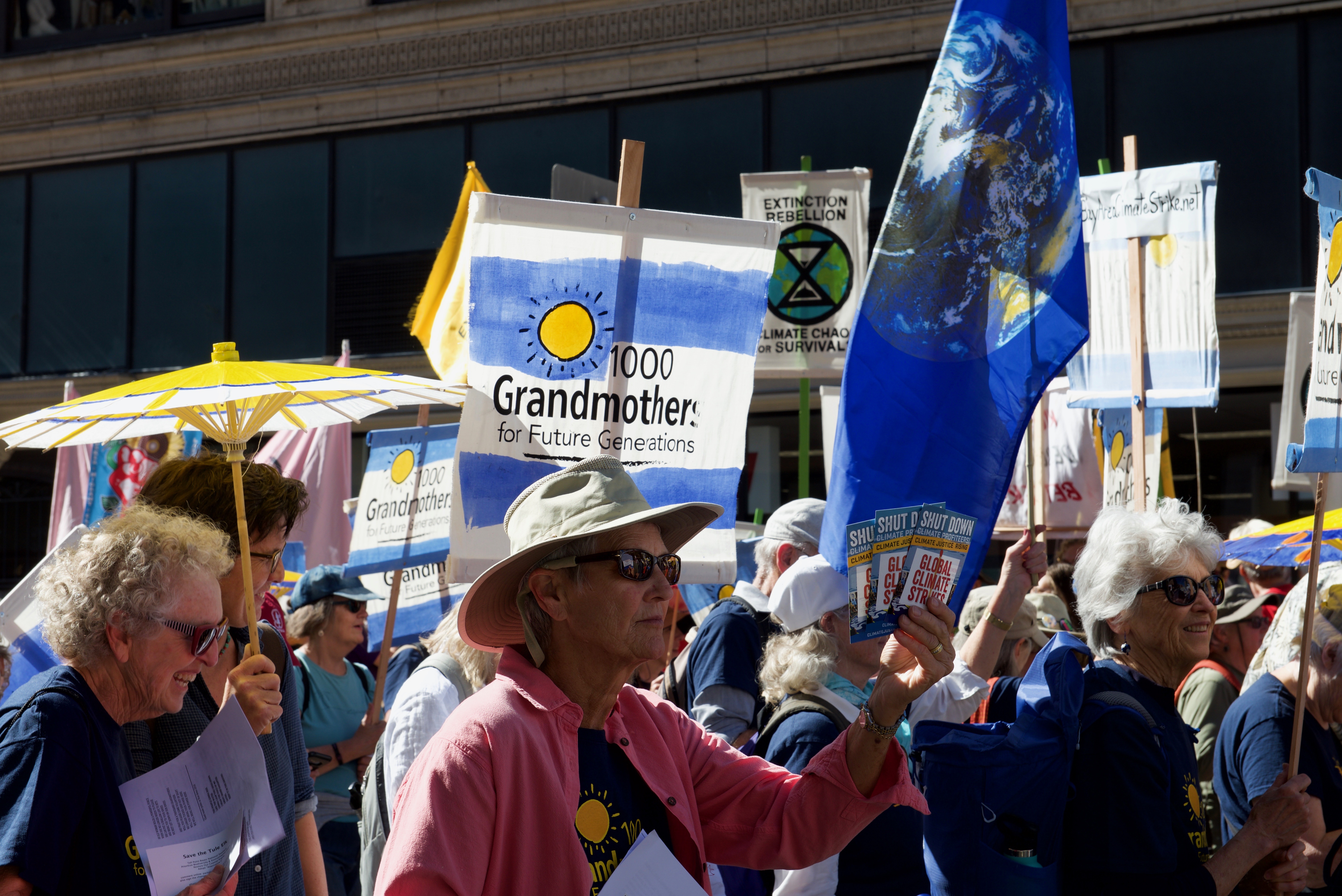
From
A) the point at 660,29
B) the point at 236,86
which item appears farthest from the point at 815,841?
the point at 236,86

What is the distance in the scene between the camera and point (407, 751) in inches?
152

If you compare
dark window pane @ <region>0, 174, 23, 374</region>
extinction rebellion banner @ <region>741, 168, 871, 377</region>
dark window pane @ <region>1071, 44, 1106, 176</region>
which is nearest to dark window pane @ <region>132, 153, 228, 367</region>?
dark window pane @ <region>0, 174, 23, 374</region>

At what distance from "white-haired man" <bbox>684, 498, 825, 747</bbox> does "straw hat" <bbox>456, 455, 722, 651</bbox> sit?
221cm

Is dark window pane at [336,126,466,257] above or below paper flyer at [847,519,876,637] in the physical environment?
above

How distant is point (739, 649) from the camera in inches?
199

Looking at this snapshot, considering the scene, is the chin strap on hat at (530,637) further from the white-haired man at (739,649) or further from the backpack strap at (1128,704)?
the white-haired man at (739,649)

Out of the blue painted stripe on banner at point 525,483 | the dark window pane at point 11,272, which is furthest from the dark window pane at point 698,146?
the blue painted stripe on banner at point 525,483

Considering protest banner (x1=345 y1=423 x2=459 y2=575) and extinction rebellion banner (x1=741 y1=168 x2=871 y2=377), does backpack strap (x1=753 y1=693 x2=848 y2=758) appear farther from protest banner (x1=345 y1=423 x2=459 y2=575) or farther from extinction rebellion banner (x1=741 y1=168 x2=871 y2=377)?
extinction rebellion banner (x1=741 y1=168 x2=871 y2=377)

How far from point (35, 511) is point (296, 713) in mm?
16546

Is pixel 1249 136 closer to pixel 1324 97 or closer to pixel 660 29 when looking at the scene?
pixel 1324 97

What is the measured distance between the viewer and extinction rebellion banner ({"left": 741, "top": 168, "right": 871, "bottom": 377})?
24.7 ft

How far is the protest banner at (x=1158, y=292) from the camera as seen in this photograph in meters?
6.47

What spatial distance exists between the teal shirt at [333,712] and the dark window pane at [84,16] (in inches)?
569

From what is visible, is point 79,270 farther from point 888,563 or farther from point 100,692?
point 888,563
